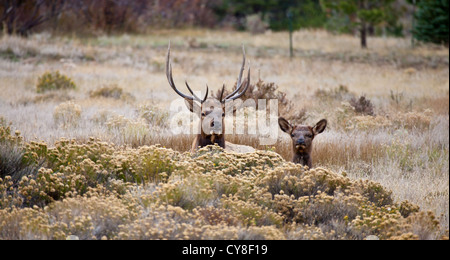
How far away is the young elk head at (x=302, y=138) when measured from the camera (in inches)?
271

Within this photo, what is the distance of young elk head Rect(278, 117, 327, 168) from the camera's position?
6.88 meters

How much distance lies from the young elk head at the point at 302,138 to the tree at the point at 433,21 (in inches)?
846

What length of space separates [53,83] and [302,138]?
9.51 m

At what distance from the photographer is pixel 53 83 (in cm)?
1447

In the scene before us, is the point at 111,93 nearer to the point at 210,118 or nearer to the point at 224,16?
the point at 210,118

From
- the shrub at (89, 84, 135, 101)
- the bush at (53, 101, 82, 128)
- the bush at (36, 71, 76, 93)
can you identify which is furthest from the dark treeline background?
the bush at (53, 101, 82, 128)

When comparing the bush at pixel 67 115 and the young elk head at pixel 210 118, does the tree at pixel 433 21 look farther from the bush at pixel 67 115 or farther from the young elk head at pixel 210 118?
the young elk head at pixel 210 118

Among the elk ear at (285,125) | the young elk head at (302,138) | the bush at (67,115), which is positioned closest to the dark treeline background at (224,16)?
the bush at (67,115)

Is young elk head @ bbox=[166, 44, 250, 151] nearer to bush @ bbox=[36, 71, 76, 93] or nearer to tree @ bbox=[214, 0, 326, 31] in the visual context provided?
bush @ bbox=[36, 71, 76, 93]

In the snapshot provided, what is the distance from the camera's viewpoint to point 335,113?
457 inches

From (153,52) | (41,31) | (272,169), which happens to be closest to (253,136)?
(272,169)
